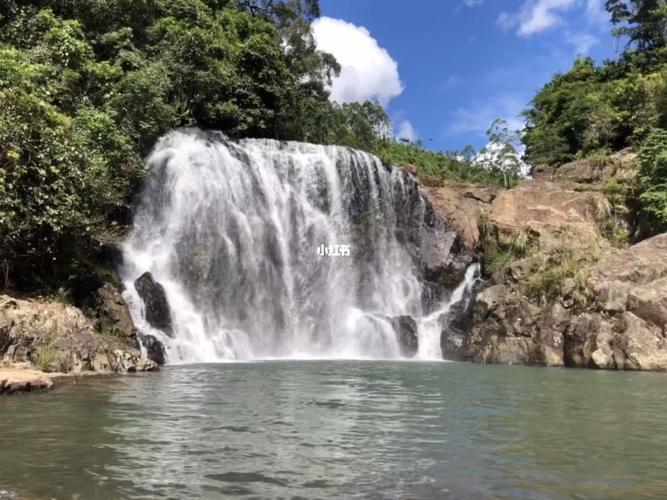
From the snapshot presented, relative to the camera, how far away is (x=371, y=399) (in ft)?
32.3

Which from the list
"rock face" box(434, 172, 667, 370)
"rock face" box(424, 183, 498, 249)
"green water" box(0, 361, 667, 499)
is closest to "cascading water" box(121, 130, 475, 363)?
"rock face" box(424, 183, 498, 249)

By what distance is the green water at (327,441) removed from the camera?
498cm

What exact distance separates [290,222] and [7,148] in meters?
11.1

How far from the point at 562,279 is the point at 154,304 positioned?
40.6 feet

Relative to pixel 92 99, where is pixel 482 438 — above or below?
below

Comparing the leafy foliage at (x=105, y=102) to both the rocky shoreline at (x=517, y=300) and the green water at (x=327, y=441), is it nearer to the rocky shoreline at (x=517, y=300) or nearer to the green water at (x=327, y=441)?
the rocky shoreline at (x=517, y=300)

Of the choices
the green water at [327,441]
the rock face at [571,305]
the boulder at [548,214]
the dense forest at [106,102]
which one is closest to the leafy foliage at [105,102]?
the dense forest at [106,102]

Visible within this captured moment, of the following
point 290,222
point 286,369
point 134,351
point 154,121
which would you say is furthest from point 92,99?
point 286,369

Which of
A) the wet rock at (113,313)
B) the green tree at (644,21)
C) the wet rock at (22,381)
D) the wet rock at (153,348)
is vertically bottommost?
the wet rock at (22,381)

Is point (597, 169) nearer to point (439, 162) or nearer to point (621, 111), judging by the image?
point (621, 111)

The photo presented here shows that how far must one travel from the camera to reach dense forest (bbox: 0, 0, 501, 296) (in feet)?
44.6

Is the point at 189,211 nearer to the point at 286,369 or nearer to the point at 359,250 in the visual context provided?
the point at 359,250

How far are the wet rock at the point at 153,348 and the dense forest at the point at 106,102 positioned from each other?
73.3 inches

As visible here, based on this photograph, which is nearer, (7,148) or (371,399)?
(371,399)
